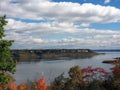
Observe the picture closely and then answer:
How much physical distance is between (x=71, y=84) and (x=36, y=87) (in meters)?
7.36

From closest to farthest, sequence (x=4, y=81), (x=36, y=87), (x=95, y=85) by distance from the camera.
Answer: (x=4, y=81) → (x=95, y=85) → (x=36, y=87)

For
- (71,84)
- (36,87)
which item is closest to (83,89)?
(71,84)

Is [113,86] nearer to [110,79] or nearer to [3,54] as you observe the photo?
[110,79]

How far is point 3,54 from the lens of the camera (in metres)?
22.6

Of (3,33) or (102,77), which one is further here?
(102,77)

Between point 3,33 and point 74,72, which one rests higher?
point 3,33

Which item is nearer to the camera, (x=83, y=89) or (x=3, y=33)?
(x=3, y=33)

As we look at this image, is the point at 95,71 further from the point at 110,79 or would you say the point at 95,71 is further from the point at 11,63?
the point at 11,63

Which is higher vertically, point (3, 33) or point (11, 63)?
point (3, 33)

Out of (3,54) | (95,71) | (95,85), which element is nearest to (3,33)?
(3,54)

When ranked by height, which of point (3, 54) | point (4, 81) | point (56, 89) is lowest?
point (56, 89)

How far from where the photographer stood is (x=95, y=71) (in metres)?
66.3

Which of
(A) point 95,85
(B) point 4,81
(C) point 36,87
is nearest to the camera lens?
(B) point 4,81

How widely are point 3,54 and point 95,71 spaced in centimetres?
4561
